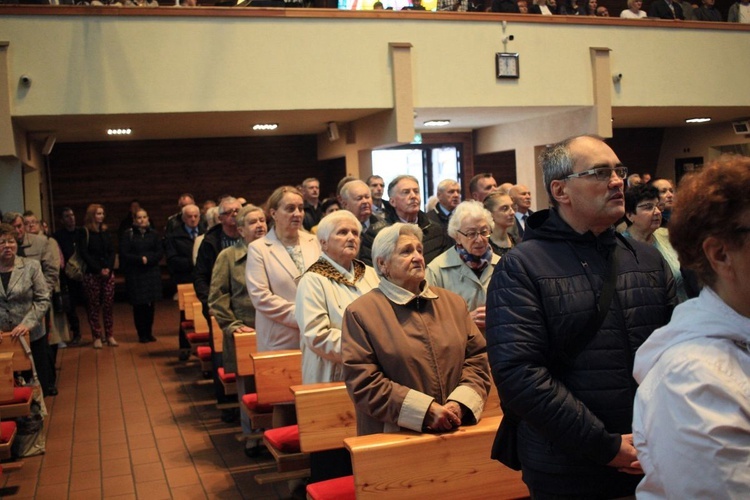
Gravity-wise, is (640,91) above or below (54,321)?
above

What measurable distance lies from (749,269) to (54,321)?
7.67m

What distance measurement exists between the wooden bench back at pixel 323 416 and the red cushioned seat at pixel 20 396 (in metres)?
2.28

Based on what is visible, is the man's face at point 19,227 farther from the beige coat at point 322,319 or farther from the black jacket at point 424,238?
the beige coat at point 322,319

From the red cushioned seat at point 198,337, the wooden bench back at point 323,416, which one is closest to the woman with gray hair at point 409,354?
the wooden bench back at point 323,416

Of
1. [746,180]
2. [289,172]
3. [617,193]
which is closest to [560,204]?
[617,193]

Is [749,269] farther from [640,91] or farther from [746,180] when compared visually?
[640,91]

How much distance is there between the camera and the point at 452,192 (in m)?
6.18

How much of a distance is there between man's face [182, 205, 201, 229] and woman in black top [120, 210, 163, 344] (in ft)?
1.96

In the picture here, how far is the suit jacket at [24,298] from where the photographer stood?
5984 mm

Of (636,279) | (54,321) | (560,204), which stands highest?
(560,204)

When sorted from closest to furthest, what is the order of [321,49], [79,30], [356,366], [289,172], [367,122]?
[356,366]
[79,30]
[321,49]
[367,122]
[289,172]

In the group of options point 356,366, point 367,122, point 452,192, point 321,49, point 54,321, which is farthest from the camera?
point 367,122

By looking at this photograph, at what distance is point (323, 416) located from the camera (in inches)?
140

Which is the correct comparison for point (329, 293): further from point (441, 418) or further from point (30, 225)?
point (30, 225)
